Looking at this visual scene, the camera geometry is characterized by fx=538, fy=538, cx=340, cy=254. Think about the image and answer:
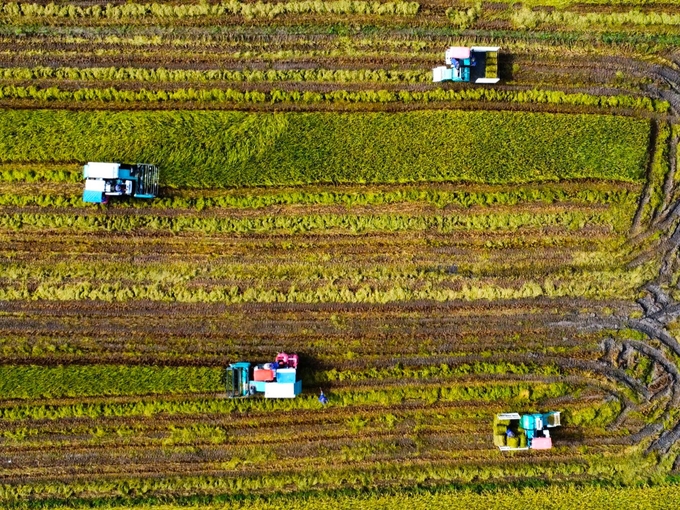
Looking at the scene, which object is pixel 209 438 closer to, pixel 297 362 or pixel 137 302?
pixel 297 362

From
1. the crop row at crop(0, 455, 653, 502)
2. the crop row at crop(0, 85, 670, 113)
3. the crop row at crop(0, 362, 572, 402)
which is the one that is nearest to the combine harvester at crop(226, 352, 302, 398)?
the crop row at crop(0, 362, 572, 402)

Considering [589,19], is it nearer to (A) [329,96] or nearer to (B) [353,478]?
(A) [329,96]

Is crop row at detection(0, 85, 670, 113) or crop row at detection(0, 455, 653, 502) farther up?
crop row at detection(0, 85, 670, 113)

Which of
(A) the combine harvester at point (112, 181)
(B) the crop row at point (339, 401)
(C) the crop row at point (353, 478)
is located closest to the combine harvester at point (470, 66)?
(B) the crop row at point (339, 401)

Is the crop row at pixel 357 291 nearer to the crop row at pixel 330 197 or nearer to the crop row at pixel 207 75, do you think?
the crop row at pixel 330 197

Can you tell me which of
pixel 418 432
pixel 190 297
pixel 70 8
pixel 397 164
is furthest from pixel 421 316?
pixel 70 8

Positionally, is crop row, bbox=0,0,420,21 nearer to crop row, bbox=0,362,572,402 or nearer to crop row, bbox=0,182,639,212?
crop row, bbox=0,182,639,212
